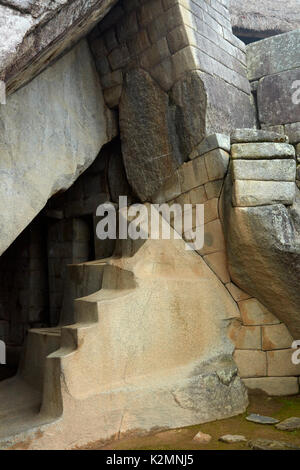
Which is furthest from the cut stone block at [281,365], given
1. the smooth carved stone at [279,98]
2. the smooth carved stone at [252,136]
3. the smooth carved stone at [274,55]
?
the smooth carved stone at [274,55]

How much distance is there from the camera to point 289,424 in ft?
10.6

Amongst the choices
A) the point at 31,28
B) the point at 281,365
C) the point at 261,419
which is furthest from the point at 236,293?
the point at 31,28

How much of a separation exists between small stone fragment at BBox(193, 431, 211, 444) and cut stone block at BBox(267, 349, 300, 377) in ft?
3.66

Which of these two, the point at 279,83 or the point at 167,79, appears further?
the point at 279,83

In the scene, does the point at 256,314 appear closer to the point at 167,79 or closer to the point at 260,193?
the point at 260,193

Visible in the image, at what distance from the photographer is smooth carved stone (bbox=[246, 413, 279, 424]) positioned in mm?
3311

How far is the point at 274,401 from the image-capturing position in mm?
3775

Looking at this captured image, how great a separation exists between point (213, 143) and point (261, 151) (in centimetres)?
49

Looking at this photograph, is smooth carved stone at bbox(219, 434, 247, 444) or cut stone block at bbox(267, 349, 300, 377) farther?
cut stone block at bbox(267, 349, 300, 377)

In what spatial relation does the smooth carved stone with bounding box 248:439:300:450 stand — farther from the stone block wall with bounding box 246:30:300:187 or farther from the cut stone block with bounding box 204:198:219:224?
the stone block wall with bounding box 246:30:300:187

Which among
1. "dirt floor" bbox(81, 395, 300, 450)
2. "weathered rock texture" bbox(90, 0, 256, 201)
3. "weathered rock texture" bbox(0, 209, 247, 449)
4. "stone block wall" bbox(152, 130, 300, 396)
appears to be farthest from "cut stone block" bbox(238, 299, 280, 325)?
"weathered rock texture" bbox(90, 0, 256, 201)

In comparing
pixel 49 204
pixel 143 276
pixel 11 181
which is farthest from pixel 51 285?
pixel 143 276

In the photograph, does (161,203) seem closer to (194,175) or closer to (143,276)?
(194,175)

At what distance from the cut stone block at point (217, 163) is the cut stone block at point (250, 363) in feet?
5.07
